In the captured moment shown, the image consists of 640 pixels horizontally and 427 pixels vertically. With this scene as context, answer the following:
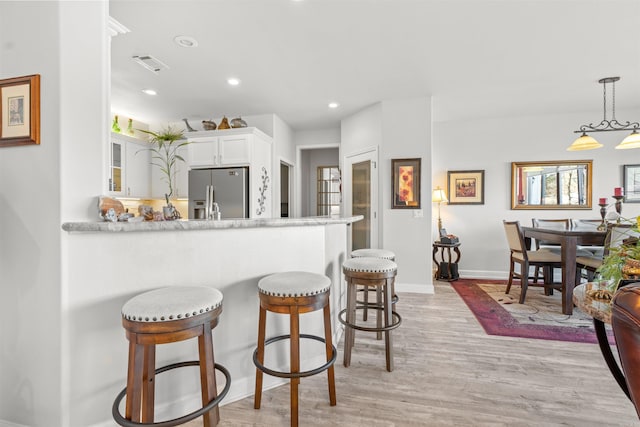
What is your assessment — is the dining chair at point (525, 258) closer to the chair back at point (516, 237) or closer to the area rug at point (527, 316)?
the chair back at point (516, 237)

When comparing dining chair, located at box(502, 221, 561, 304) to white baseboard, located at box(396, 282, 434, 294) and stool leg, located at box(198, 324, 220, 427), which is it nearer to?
white baseboard, located at box(396, 282, 434, 294)

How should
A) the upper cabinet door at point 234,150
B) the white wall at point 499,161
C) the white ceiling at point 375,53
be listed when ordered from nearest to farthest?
the white ceiling at point 375,53 < the upper cabinet door at point 234,150 < the white wall at point 499,161

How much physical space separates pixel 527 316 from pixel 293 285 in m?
2.91

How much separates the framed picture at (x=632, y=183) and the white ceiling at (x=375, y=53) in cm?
93

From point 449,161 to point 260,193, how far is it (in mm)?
3321

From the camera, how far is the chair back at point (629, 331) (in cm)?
64

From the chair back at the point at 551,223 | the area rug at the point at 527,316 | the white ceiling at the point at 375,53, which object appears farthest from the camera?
the chair back at the point at 551,223

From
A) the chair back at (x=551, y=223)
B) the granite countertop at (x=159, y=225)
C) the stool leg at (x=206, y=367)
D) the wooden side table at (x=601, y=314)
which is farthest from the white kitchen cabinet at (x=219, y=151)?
the chair back at (x=551, y=223)

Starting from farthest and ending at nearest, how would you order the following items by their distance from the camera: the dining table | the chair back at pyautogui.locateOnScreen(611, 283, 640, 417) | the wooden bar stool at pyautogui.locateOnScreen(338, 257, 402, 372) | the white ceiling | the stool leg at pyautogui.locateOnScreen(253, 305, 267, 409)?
the dining table < the white ceiling < the wooden bar stool at pyautogui.locateOnScreen(338, 257, 402, 372) < the stool leg at pyautogui.locateOnScreen(253, 305, 267, 409) < the chair back at pyautogui.locateOnScreen(611, 283, 640, 417)

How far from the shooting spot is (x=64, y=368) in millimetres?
1356

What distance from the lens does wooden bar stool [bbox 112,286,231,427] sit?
3.70ft

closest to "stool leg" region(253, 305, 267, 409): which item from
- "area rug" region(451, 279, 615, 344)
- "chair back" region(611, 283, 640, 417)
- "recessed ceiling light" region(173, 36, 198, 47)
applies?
"chair back" region(611, 283, 640, 417)

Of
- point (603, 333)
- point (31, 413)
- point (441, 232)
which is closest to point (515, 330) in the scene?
point (603, 333)

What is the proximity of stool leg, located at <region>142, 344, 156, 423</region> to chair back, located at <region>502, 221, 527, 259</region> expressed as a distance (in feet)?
12.8
